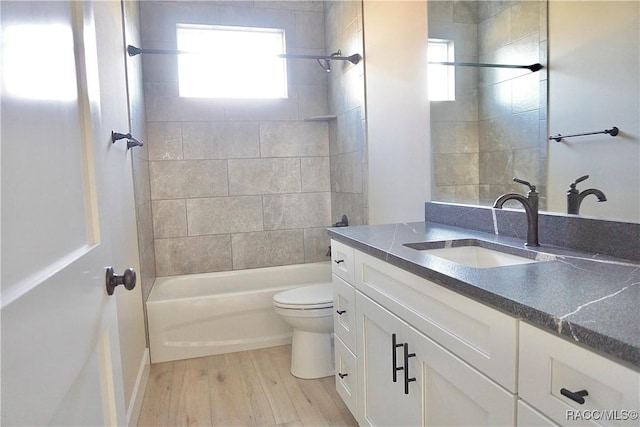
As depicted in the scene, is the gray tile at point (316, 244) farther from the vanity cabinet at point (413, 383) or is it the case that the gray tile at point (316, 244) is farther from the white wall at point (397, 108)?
the vanity cabinet at point (413, 383)

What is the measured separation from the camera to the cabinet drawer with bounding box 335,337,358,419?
1.86 meters

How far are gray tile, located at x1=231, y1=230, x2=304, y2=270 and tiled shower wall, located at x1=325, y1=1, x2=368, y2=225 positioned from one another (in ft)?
1.40

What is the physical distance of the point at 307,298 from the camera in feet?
8.38

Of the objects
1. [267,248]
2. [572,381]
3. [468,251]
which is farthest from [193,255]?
[572,381]

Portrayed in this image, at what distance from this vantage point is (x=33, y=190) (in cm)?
62

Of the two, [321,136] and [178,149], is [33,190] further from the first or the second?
[321,136]

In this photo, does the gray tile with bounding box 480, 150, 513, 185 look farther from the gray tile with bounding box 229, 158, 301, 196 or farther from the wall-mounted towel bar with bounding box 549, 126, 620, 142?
the gray tile with bounding box 229, 158, 301, 196

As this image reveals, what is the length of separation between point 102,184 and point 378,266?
954mm

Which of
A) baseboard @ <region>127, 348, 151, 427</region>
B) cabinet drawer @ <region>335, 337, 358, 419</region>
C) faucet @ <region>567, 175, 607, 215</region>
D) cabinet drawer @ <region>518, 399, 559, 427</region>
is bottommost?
baseboard @ <region>127, 348, 151, 427</region>

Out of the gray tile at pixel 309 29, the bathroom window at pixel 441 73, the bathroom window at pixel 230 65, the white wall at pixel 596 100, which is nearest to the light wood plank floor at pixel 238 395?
the white wall at pixel 596 100

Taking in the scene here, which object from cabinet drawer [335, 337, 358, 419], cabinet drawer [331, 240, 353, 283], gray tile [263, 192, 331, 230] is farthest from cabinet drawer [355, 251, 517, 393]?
gray tile [263, 192, 331, 230]

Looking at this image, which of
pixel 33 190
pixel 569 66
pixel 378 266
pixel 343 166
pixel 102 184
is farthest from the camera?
pixel 343 166

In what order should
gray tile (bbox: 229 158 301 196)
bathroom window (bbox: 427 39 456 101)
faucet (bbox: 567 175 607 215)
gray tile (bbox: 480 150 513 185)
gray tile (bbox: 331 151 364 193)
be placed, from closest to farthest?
faucet (bbox: 567 175 607 215) < gray tile (bbox: 480 150 513 185) < bathroom window (bbox: 427 39 456 101) < gray tile (bbox: 331 151 364 193) < gray tile (bbox: 229 158 301 196)

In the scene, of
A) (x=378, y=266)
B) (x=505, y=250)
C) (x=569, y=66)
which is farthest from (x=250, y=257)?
(x=569, y=66)
